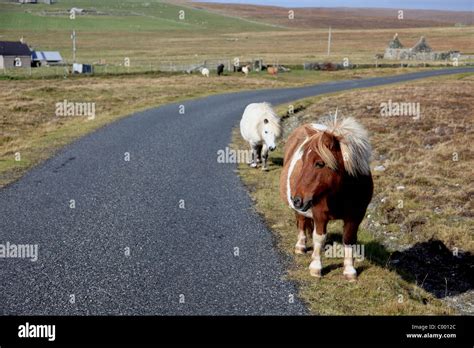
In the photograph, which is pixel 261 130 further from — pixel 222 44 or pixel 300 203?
pixel 222 44

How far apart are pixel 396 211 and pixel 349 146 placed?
5728 millimetres

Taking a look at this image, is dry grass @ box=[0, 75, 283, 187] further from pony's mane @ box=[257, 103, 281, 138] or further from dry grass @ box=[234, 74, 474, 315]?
dry grass @ box=[234, 74, 474, 315]

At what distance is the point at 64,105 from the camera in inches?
1471

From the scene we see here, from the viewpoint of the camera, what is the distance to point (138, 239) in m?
10.7

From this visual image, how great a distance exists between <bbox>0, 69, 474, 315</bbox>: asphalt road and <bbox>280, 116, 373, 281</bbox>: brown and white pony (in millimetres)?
1248

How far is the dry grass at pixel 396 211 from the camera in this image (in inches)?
315

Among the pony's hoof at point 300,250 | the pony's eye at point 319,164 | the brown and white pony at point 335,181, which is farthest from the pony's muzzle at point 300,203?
the pony's hoof at point 300,250

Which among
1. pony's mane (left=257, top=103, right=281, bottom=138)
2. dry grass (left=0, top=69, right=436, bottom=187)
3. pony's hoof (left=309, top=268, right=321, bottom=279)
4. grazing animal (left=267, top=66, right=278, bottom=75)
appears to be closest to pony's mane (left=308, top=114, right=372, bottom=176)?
pony's hoof (left=309, top=268, right=321, bottom=279)

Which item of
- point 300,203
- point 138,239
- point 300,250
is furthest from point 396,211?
point 138,239

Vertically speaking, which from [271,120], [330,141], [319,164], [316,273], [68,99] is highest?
[68,99]

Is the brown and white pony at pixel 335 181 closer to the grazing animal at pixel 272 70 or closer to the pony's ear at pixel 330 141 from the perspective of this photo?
the pony's ear at pixel 330 141

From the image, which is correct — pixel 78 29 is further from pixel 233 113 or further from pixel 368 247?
pixel 368 247

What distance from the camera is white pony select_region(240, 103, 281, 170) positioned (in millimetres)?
16453

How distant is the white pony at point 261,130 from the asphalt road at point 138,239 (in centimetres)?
122
